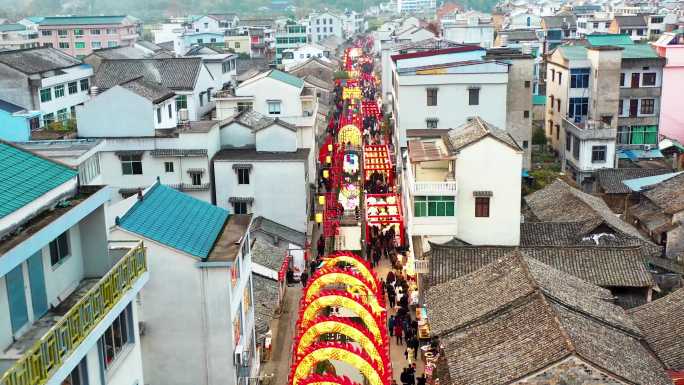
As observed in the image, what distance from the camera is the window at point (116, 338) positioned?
38.5ft

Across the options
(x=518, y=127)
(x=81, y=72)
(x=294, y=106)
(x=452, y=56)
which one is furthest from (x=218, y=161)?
(x=81, y=72)

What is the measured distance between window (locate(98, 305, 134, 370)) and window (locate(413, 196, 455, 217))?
15.2 m

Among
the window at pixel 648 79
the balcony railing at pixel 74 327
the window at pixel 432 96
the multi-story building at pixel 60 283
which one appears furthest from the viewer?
the window at pixel 648 79

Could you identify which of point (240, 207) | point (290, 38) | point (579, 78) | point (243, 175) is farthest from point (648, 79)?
point (290, 38)

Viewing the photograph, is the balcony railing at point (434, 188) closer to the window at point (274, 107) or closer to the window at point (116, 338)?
the window at point (116, 338)

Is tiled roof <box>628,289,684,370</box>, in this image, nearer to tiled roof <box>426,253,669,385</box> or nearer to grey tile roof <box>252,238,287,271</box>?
tiled roof <box>426,253,669,385</box>

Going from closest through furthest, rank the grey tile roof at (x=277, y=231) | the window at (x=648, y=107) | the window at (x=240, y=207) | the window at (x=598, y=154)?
1. the grey tile roof at (x=277, y=231)
2. the window at (x=240, y=207)
3. the window at (x=598, y=154)
4. the window at (x=648, y=107)

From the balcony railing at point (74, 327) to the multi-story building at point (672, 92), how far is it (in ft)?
144

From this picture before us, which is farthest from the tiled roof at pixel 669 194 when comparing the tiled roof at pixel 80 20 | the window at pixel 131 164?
the tiled roof at pixel 80 20

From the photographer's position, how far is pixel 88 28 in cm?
7681

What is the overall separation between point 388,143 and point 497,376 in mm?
37322

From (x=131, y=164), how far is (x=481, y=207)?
1416 cm

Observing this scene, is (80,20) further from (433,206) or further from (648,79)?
(433,206)

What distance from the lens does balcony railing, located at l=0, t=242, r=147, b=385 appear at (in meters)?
8.77
